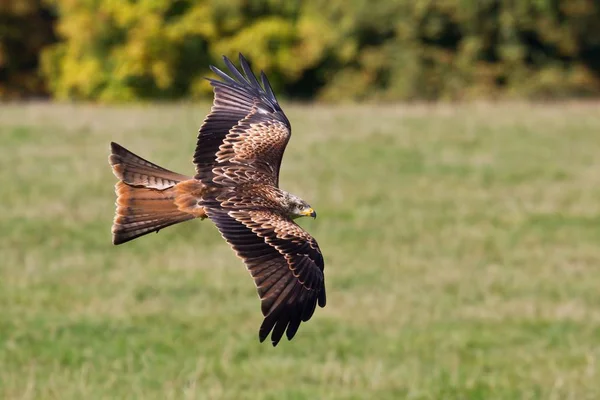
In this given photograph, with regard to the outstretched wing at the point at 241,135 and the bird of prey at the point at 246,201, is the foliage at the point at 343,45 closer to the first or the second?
the outstretched wing at the point at 241,135

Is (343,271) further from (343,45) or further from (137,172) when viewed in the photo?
(343,45)

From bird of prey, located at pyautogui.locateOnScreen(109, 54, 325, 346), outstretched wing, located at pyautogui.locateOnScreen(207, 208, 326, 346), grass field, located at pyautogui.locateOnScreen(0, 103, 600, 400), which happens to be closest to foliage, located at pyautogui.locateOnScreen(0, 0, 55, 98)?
grass field, located at pyautogui.locateOnScreen(0, 103, 600, 400)

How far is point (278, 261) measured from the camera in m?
5.13

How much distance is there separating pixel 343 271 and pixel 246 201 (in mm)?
8462

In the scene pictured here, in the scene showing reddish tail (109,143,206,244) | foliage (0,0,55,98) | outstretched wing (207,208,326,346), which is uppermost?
foliage (0,0,55,98)

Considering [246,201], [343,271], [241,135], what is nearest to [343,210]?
[343,271]

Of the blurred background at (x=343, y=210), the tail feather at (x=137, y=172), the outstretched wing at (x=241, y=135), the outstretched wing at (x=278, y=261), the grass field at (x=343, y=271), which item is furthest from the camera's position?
the blurred background at (x=343, y=210)

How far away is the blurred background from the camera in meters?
9.09

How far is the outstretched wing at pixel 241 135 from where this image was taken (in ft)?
19.7

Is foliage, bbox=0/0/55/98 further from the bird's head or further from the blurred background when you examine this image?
the bird's head

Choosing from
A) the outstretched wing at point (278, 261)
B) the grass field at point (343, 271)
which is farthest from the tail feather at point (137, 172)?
the grass field at point (343, 271)

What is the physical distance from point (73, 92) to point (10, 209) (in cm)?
2483

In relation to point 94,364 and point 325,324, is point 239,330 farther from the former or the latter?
point 94,364

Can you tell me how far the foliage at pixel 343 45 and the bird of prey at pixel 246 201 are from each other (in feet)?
104
